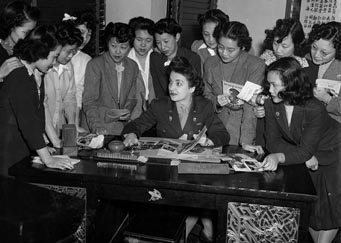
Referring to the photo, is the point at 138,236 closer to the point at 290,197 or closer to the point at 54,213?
the point at 290,197

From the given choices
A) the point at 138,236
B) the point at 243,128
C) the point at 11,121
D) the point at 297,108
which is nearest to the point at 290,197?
the point at 297,108

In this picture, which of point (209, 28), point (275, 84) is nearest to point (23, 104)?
point (275, 84)

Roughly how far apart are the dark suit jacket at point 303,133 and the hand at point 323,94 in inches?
13.2

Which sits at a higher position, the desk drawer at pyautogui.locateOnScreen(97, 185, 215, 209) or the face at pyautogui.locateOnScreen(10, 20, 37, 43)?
the face at pyautogui.locateOnScreen(10, 20, 37, 43)

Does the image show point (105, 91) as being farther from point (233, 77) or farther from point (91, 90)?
point (233, 77)

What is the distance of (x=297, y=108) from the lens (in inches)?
127

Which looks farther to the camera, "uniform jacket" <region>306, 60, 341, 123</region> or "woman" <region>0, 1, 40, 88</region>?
"uniform jacket" <region>306, 60, 341, 123</region>

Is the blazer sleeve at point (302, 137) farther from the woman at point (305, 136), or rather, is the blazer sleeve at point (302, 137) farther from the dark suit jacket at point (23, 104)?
the dark suit jacket at point (23, 104)

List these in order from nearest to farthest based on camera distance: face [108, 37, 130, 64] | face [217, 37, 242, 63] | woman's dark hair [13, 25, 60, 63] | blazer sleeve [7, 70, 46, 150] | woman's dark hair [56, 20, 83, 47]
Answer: blazer sleeve [7, 70, 46, 150] < woman's dark hair [13, 25, 60, 63] < woman's dark hair [56, 20, 83, 47] < face [217, 37, 242, 63] < face [108, 37, 130, 64]

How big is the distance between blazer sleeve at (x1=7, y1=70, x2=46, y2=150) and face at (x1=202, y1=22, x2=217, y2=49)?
2011 mm

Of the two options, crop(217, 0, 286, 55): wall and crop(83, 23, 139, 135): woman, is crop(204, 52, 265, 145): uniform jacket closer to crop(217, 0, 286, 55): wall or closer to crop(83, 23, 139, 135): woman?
crop(83, 23, 139, 135): woman

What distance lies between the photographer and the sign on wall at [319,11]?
582 centimetres

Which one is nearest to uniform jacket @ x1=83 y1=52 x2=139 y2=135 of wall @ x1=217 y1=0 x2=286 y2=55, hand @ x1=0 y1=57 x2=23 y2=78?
hand @ x1=0 y1=57 x2=23 y2=78

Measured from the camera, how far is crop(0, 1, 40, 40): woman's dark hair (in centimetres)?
350
